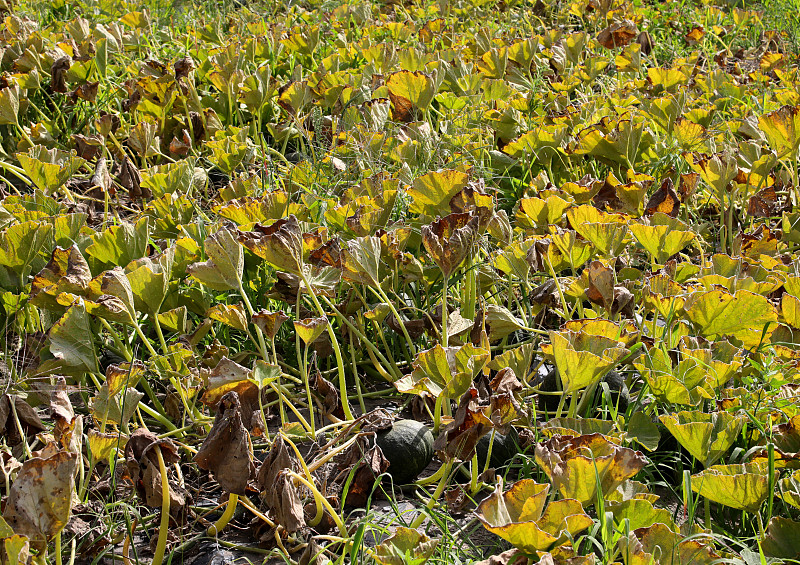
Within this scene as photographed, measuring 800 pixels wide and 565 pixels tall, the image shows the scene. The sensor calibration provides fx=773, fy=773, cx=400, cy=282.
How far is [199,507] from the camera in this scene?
1.43m

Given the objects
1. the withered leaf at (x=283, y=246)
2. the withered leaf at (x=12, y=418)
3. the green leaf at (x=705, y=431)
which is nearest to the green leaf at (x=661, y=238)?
the green leaf at (x=705, y=431)

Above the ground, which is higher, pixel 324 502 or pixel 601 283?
pixel 601 283

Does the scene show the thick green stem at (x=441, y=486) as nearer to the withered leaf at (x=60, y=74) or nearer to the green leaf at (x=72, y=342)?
the green leaf at (x=72, y=342)

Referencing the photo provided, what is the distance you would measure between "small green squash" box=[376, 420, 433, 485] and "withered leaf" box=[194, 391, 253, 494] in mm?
288

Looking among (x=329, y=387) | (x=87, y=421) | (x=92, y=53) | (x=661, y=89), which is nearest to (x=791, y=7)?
(x=661, y=89)

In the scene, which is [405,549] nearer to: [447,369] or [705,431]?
[447,369]

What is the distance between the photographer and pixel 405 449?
1498 mm

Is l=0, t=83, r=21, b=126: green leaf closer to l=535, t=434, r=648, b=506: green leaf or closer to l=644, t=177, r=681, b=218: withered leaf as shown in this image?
l=644, t=177, r=681, b=218: withered leaf

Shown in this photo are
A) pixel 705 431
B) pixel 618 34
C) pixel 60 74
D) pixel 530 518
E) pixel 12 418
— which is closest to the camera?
pixel 530 518

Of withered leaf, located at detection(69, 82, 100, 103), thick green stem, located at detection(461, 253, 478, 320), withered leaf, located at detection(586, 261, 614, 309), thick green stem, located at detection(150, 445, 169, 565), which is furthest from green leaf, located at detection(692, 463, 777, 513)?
withered leaf, located at detection(69, 82, 100, 103)

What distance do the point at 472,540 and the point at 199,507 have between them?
0.51m

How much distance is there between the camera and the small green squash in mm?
1496

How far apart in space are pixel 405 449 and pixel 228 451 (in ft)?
1.15

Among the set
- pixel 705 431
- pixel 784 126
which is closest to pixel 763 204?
pixel 784 126
